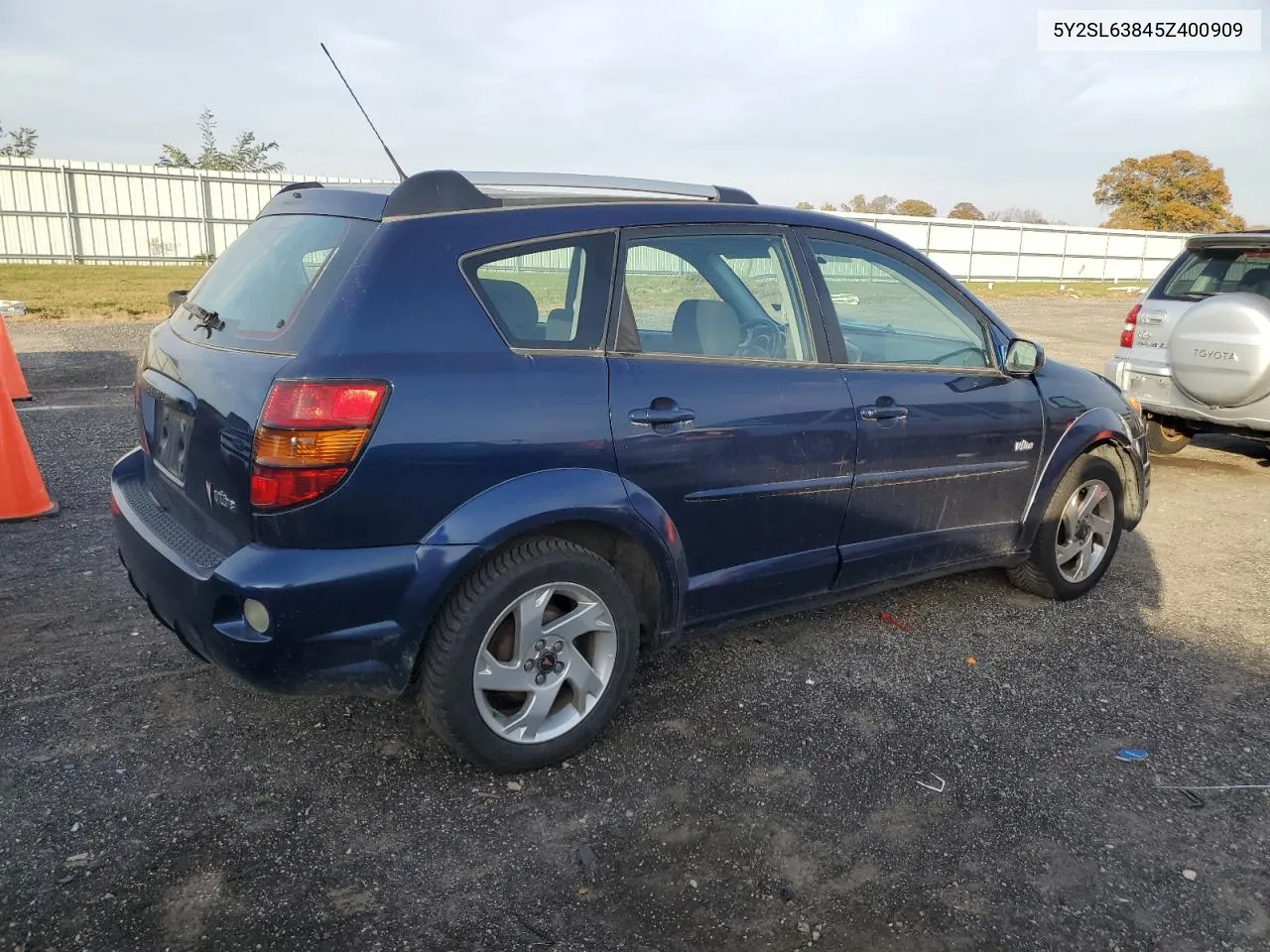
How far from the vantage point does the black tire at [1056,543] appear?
433 centimetres

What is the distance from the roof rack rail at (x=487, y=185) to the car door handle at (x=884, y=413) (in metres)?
0.88

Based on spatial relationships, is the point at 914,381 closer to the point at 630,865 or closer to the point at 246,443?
the point at 630,865

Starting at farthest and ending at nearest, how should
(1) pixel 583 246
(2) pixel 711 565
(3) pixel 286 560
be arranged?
(2) pixel 711 565 → (1) pixel 583 246 → (3) pixel 286 560

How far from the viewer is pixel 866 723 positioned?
334cm

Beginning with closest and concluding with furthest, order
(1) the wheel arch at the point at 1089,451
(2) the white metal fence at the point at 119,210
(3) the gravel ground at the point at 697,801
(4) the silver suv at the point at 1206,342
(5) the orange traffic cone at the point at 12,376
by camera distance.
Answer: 1. (3) the gravel ground at the point at 697,801
2. (1) the wheel arch at the point at 1089,451
3. (4) the silver suv at the point at 1206,342
4. (5) the orange traffic cone at the point at 12,376
5. (2) the white metal fence at the point at 119,210

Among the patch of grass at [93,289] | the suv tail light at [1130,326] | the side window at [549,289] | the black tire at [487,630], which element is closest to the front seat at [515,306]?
the side window at [549,289]

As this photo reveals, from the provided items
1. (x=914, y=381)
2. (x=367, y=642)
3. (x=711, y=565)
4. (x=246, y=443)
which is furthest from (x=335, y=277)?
(x=914, y=381)

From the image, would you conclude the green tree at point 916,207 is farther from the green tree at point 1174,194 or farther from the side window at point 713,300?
the side window at point 713,300

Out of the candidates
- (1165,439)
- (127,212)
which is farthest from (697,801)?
(127,212)

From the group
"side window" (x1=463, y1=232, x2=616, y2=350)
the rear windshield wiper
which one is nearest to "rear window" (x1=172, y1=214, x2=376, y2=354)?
the rear windshield wiper

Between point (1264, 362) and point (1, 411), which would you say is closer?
point (1, 411)

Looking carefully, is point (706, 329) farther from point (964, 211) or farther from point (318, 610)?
point (964, 211)

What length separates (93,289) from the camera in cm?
1798

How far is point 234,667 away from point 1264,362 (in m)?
6.10
